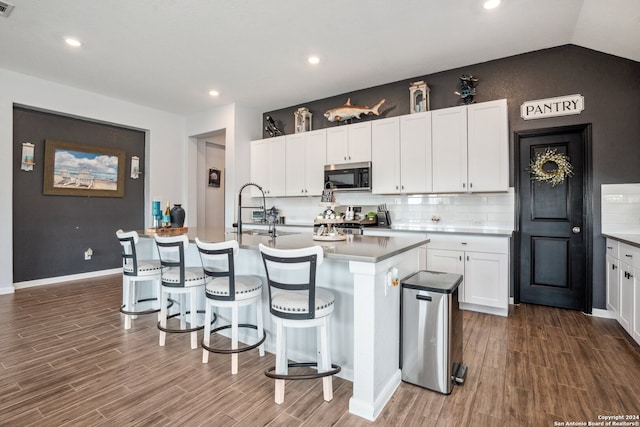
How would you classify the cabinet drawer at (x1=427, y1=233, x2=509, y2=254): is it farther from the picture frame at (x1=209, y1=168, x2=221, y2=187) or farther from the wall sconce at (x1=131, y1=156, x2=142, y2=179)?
the wall sconce at (x1=131, y1=156, x2=142, y2=179)

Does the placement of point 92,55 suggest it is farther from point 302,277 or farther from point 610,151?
point 610,151

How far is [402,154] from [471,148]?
0.85m

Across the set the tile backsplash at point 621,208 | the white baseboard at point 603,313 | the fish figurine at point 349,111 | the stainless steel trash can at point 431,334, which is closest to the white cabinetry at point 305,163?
the fish figurine at point 349,111

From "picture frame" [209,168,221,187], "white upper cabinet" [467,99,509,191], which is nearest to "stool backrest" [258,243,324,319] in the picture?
"white upper cabinet" [467,99,509,191]

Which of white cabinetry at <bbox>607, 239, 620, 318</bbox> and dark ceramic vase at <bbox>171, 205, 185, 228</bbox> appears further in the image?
dark ceramic vase at <bbox>171, 205, 185, 228</bbox>

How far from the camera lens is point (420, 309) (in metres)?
2.06

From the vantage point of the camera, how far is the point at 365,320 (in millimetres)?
1790

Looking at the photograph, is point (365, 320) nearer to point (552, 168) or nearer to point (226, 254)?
point (226, 254)

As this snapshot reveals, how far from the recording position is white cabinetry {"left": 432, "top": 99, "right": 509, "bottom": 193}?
3.61 m

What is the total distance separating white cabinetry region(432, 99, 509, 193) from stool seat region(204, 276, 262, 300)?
2.68 m

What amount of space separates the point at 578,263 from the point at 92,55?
6201 mm

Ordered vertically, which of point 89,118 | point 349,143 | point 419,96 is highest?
point 419,96

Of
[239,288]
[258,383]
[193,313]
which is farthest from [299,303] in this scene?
[193,313]

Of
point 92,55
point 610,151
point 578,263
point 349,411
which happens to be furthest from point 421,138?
point 92,55
